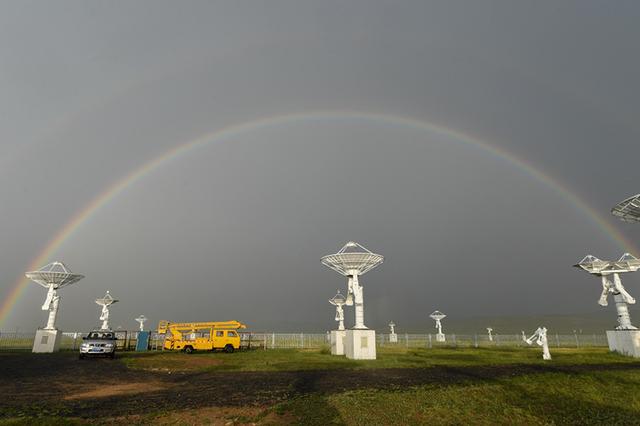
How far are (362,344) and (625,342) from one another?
1033 inches

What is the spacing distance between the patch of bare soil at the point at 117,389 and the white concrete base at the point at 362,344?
729 inches

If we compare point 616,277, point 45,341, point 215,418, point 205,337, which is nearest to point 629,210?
point 616,277

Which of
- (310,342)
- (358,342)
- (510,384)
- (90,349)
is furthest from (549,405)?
(310,342)

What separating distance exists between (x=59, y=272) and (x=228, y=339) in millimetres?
23477

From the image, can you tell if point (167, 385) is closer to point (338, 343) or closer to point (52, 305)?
point (338, 343)

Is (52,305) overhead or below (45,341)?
overhead

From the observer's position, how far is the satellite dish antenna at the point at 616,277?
39219 millimetres

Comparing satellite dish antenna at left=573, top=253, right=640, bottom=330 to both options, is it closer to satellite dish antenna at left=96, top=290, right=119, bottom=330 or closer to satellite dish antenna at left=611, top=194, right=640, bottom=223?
satellite dish antenna at left=611, top=194, right=640, bottom=223

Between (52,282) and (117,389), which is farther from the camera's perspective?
(52,282)

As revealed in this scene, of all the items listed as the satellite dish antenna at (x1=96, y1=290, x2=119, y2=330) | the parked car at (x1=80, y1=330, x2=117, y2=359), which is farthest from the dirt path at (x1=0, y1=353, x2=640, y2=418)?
the satellite dish antenna at (x1=96, y1=290, x2=119, y2=330)

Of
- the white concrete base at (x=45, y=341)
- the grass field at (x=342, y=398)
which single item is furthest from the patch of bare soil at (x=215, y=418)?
the white concrete base at (x=45, y=341)

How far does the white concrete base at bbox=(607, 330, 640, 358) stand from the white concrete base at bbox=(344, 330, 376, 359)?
2476cm

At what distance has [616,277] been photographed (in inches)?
1590

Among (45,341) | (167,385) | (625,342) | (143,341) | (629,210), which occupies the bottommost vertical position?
(167,385)
